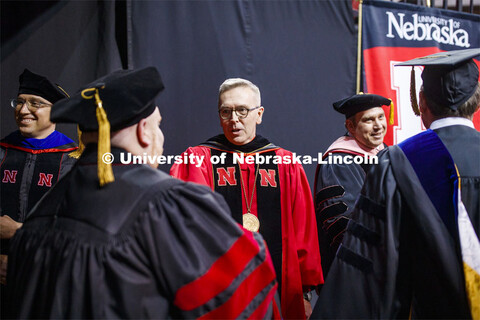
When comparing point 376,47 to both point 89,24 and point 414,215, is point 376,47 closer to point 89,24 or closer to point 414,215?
point 89,24

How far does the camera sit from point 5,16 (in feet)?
12.6

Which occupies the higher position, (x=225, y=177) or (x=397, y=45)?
(x=397, y=45)

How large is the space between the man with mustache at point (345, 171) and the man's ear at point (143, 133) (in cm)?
189

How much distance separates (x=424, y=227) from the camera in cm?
173

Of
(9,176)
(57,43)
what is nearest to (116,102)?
(9,176)

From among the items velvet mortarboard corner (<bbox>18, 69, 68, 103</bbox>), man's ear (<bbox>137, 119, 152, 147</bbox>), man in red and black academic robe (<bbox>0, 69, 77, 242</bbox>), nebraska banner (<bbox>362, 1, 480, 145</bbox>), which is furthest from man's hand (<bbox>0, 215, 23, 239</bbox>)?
nebraska banner (<bbox>362, 1, 480, 145</bbox>)

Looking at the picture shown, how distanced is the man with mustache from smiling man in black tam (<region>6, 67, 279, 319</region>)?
166cm

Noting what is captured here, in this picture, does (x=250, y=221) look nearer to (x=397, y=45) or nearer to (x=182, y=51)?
(x=182, y=51)

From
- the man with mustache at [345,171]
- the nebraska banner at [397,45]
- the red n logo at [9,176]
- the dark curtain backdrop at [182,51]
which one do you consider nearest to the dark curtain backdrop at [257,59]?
the dark curtain backdrop at [182,51]

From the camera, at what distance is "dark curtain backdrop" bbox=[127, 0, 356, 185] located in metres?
3.88

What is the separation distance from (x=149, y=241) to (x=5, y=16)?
11.5ft

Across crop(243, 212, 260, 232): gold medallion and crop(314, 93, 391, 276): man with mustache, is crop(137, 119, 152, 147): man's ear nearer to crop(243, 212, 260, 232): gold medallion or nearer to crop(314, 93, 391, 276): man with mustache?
crop(243, 212, 260, 232): gold medallion

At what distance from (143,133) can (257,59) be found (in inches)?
118

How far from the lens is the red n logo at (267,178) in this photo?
2910 millimetres
